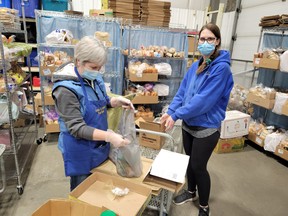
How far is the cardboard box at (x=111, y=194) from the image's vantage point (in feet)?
3.70

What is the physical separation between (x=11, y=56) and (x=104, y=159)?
140cm

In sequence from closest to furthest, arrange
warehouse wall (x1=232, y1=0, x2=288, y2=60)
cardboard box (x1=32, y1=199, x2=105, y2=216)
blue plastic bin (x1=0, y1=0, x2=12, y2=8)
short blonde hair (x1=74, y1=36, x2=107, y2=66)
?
cardboard box (x1=32, y1=199, x2=105, y2=216), short blonde hair (x1=74, y1=36, x2=107, y2=66), blue plastic bin (x1=0, y1=0, x2=12, y2=8), warehouse wall (x1=232, y1=0, x2=288, y2=60)

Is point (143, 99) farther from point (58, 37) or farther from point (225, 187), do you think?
point (225, 187)

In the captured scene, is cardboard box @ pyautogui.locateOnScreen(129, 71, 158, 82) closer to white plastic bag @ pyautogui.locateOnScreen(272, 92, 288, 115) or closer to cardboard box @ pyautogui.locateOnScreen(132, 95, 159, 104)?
cardboard box @ pyautogui.locateOnScreen(132, 95, 159, 104)

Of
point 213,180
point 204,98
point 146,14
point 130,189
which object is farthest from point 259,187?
point 146,14

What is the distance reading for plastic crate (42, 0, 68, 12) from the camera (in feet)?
12.8

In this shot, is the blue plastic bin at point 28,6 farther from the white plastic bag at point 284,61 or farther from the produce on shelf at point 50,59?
the white plastic bag at point 284,61

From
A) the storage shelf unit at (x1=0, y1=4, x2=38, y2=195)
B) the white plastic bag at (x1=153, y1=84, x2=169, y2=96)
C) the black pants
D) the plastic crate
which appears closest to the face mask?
the black pants

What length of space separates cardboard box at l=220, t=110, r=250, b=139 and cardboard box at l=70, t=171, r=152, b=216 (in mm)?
2195

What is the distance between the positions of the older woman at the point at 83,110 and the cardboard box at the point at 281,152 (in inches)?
102

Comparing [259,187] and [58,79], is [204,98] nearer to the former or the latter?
[58,79]

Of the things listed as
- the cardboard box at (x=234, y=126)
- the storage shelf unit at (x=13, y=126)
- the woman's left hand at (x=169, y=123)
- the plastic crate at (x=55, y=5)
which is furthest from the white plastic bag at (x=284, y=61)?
the plastic crate at (x=55, y=5)

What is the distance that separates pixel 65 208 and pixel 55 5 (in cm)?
382

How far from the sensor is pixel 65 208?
3.47 feet
